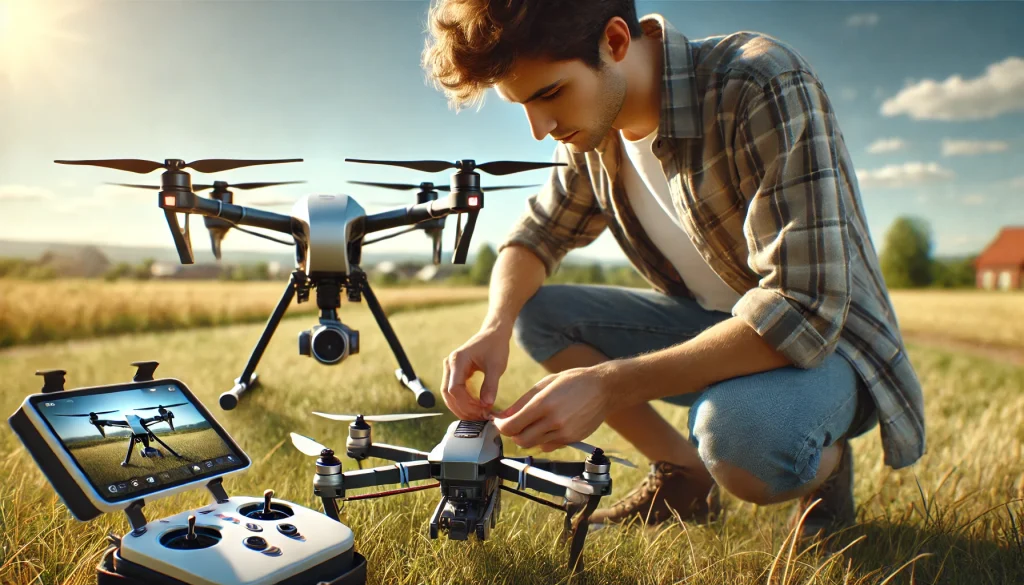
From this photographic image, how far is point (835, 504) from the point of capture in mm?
2805

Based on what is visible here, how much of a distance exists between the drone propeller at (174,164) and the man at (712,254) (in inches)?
33.2

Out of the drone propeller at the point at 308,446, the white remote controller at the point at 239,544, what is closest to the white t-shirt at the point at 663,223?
the drone propeller at the point at 308,446

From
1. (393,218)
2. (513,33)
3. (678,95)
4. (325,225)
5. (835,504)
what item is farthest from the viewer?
(393,218)

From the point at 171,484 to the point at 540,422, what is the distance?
0.95 m

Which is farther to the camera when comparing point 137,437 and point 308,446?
point 308,446

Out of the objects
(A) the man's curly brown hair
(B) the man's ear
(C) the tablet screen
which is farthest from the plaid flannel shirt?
(C) the tablet screen

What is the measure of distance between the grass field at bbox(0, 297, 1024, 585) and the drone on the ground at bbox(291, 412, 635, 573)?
0.17 meters

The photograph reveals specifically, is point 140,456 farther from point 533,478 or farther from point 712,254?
point 712,254

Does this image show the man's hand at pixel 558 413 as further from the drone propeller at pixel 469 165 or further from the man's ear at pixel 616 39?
the man's ear at pixel 616 39

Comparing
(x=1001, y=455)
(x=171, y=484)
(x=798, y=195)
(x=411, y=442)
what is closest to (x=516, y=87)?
(x=798, y=195)

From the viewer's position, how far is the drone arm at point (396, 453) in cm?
215

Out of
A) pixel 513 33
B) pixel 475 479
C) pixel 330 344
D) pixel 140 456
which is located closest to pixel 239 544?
pixel 140 456

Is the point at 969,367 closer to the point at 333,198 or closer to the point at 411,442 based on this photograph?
the point at 411,442

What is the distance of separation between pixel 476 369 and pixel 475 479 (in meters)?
0.66
